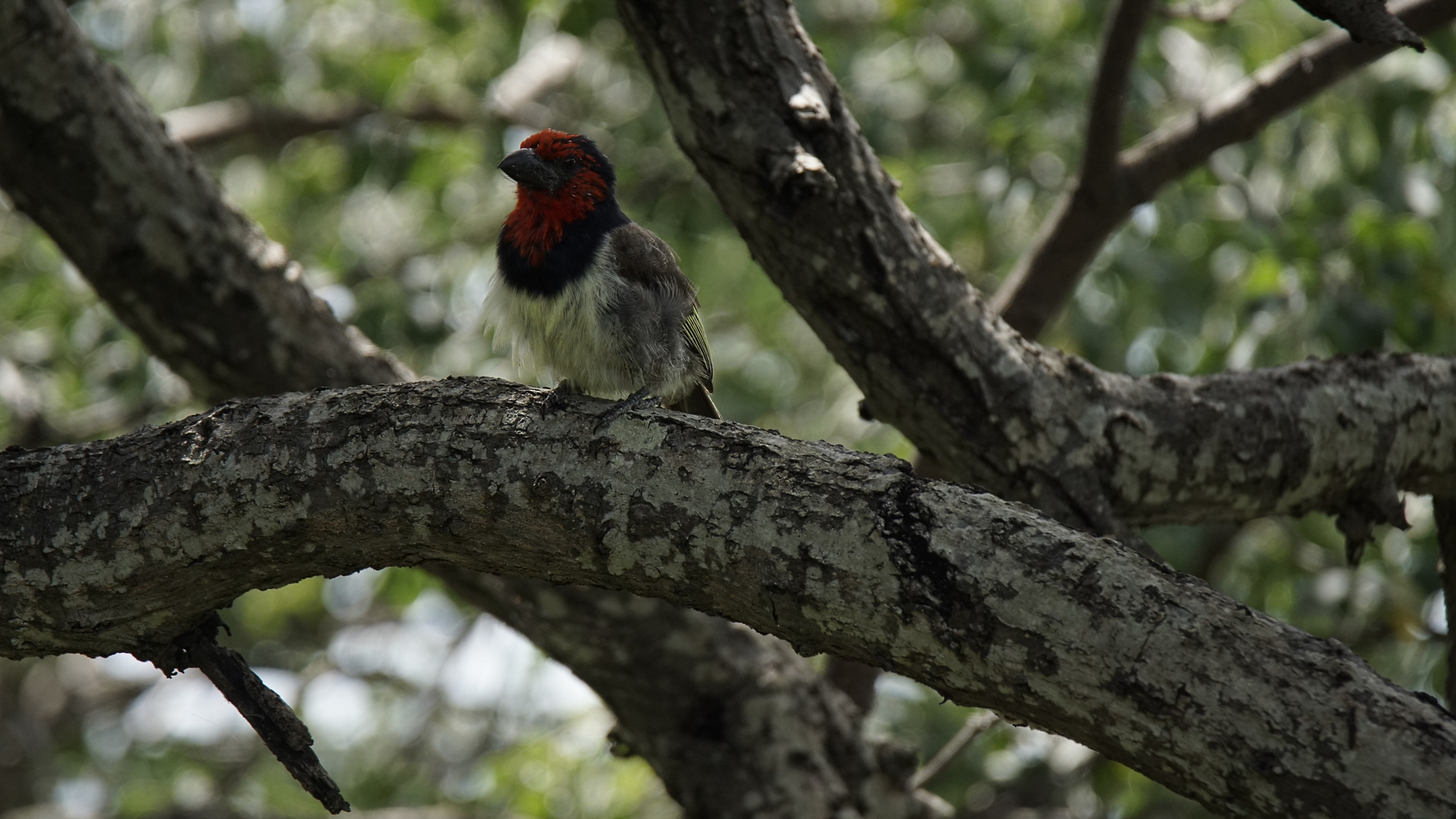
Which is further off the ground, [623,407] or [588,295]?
[588,295]

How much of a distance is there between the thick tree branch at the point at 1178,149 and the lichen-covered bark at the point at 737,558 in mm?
1845

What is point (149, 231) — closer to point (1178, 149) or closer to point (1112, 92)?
point (1112, 92)

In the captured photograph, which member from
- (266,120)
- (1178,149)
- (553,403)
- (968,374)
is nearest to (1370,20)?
(968,374)

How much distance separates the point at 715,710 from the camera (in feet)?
11.6

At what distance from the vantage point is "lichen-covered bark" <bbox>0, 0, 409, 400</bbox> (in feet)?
10.1

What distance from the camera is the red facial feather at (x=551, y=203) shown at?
128 inches

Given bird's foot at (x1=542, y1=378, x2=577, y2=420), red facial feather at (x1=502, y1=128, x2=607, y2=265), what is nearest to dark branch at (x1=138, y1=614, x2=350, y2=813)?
bird's foot at (x1=542, y1=378, x2=577, y2=420)

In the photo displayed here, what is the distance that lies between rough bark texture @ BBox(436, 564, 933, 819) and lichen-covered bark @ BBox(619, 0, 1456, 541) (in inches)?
35.3

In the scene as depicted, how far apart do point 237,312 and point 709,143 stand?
142 cm

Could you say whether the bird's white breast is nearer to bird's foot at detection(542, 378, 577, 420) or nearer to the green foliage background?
bird's foot at detection(542, 378, 577, 420)

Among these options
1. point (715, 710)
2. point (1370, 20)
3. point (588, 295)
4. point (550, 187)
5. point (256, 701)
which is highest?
point (550, 187)

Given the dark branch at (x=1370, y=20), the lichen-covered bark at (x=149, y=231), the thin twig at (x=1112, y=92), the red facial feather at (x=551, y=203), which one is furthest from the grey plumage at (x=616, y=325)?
the dark branch at (x=1370, y=20)

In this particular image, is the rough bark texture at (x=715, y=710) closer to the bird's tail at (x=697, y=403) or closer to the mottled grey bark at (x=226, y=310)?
the mottled grey bark at (x=226, y=310)

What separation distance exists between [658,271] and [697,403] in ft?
1.67
